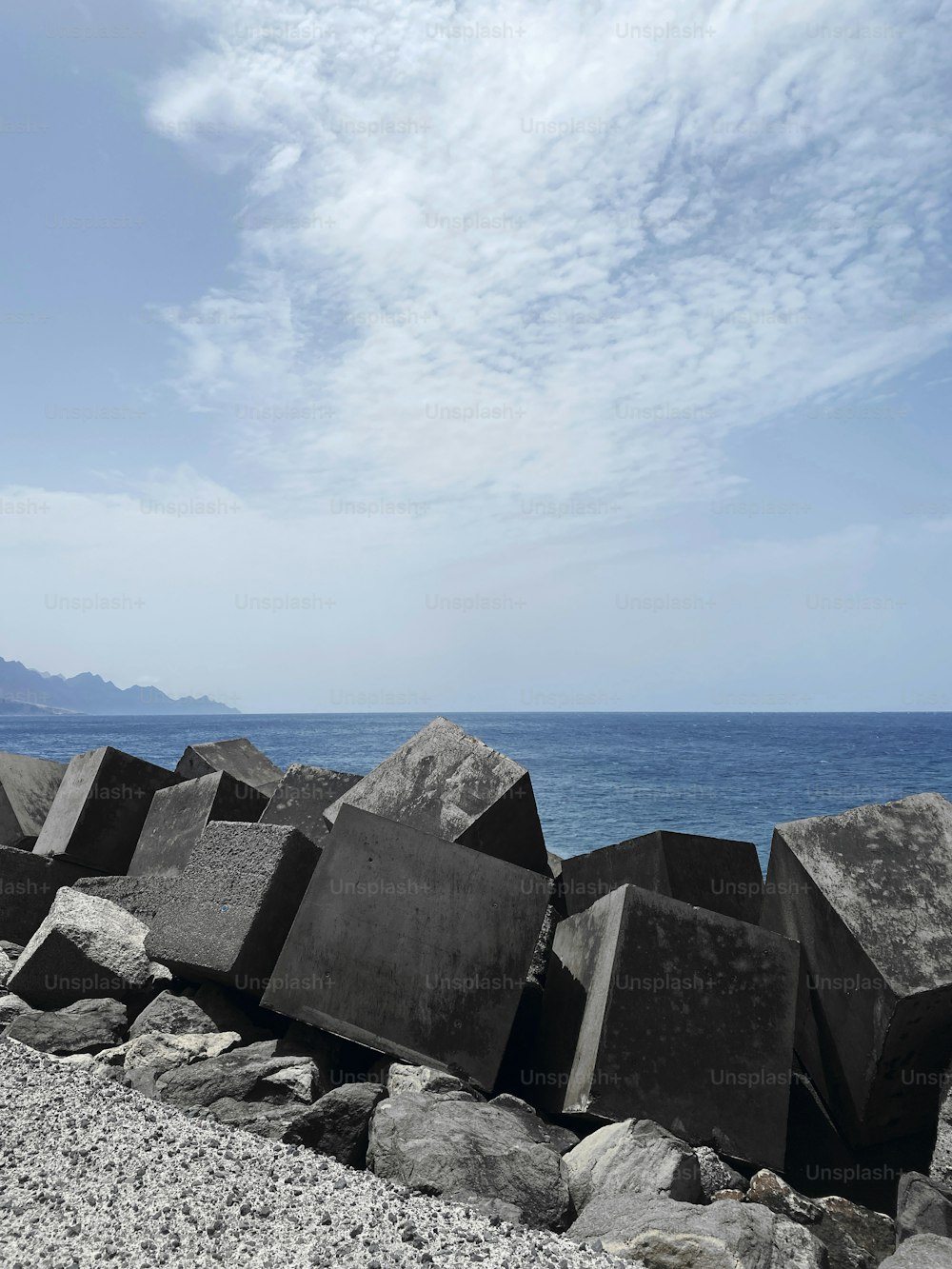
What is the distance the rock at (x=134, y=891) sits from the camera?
5.35 metres

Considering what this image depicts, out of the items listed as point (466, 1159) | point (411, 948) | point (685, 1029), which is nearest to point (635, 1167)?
point (466, 1159)

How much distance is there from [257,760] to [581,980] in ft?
16.1

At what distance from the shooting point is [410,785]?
5152 millimetres

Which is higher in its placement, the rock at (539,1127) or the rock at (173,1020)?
the rock at (173,1020)

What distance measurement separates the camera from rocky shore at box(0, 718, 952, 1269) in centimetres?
263

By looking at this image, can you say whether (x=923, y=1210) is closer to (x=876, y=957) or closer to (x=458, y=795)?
(x=876, y=957)

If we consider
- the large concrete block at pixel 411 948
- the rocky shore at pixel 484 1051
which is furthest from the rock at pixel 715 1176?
the large concrete block at pixel 411 948

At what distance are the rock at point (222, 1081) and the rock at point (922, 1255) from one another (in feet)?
6.60

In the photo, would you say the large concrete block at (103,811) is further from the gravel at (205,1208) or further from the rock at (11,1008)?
the gravel at (205,1208)

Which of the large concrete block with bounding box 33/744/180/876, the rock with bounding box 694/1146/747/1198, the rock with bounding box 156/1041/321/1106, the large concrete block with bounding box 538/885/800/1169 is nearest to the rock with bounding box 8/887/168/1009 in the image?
the rock with bounding box 156/1041/321/1106

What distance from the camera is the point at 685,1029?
3.68 metres

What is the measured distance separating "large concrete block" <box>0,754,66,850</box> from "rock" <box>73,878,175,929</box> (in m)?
2.03

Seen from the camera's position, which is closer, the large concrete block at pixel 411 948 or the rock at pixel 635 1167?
the rock at pixel 635 1167

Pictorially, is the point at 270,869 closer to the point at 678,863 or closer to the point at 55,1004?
the point at 55,1004
